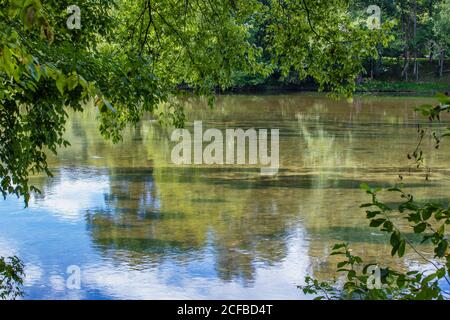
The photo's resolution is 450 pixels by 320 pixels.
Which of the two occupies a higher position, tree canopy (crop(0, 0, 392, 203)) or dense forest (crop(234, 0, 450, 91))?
dense forest (crop(234, 0, 450, 91))

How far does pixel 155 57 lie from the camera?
11.4 metres

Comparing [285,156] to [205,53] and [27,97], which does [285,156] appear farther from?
[27,97]

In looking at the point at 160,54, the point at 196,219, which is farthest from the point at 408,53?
the point at 160,54

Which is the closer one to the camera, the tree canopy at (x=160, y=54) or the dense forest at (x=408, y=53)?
the tree canopy at (x=160, y=54)

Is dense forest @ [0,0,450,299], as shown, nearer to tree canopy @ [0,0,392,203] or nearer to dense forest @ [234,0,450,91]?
tree canopy @ [0,0,392,203]

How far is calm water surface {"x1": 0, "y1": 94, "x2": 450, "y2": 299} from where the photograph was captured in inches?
555

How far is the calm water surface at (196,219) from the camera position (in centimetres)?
1409

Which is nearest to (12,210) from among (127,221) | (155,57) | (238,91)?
(127,221)

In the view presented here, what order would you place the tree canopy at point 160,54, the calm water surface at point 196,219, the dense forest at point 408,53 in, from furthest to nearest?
the dense forest at point 408,53 → the calm water surface at point 196,219 → the tree canopy at point 160,54

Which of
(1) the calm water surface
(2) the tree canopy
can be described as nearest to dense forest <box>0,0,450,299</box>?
(2) the tree canopy

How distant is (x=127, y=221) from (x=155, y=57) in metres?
8.15

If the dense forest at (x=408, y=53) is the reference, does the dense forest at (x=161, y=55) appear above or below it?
below

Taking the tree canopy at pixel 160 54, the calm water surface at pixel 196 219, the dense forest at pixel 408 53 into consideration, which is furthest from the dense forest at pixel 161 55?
the dense forest at pixel 408 53

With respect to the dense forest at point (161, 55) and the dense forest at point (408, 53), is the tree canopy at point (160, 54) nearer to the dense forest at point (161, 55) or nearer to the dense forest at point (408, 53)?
the dense forest at point (161, 55)
